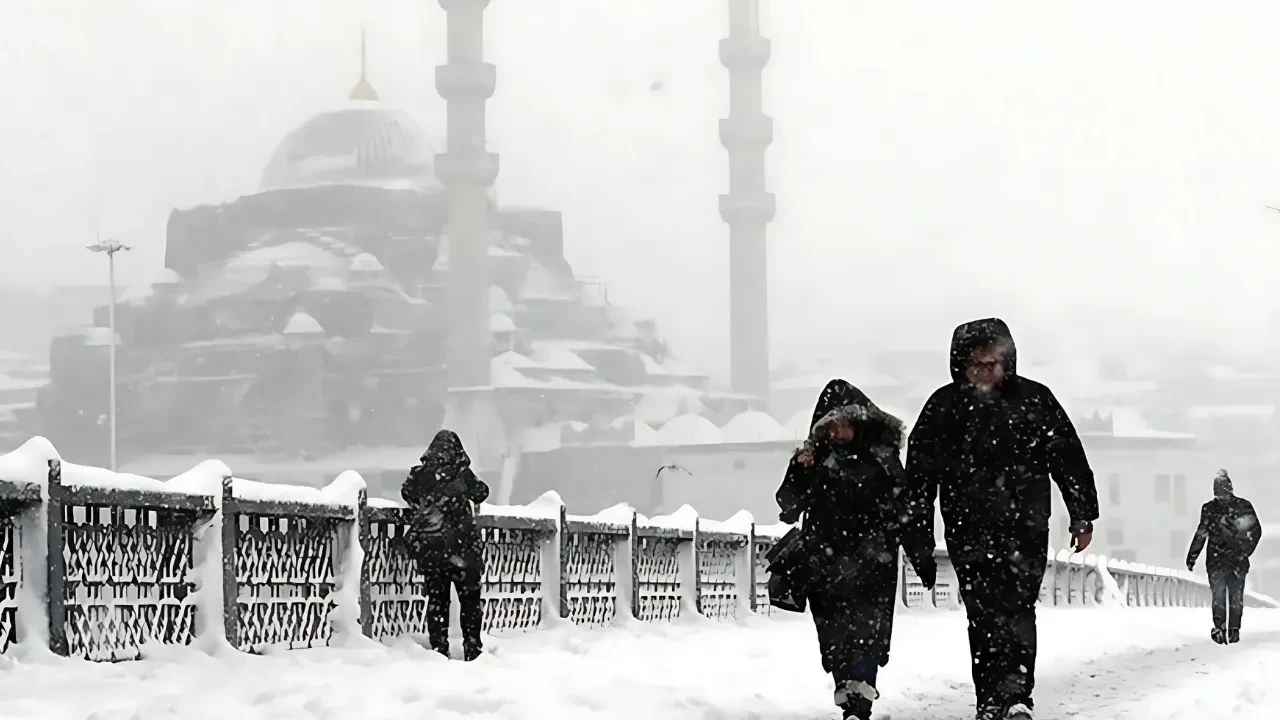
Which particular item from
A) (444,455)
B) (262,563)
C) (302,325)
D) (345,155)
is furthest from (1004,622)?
(345,155)

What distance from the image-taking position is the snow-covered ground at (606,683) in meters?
5.20

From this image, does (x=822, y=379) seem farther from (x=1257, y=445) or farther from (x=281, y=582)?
(x=281, y=582)

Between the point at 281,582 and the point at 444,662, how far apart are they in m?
0.74

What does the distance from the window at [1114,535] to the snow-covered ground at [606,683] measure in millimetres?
52345

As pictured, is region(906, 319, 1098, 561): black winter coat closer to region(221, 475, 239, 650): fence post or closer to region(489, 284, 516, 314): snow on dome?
region(221, 475, 239, 650): fence post

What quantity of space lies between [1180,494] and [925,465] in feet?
199

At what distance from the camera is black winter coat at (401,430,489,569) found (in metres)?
7.69

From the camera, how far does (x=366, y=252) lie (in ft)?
268

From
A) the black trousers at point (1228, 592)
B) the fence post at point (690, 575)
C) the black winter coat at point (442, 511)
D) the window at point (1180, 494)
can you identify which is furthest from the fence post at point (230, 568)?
the window at point (1180, 494)

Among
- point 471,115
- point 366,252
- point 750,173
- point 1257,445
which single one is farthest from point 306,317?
point 1257,445

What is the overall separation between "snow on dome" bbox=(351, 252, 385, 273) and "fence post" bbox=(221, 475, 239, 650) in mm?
73080

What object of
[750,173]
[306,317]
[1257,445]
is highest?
[750,173]


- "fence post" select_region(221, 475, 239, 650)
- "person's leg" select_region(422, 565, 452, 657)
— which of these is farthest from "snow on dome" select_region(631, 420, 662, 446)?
"fence post" select_region(221, 475, 239, 650)

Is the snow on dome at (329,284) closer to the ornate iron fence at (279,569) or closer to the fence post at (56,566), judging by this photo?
the ornate iron fence at (279,569)
